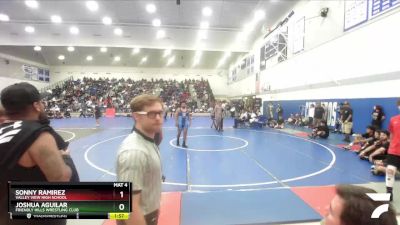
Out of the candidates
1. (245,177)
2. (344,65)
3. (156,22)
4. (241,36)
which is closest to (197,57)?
(241,36)

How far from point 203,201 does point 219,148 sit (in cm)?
506

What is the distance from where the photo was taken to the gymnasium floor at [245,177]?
4.13 meters

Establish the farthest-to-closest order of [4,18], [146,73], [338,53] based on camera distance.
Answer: [146,73] < [4,18] < [338,53]

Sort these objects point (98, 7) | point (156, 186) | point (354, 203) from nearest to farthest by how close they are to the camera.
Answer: point (354, 203)
point (156, 186)
point (98, 7)

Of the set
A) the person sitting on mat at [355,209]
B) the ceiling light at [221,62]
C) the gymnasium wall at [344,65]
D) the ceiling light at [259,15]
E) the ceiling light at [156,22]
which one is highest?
the ceiling light at [259,15]

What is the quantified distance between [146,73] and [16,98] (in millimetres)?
37754

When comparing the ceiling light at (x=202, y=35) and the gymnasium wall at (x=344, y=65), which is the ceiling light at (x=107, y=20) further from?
the gymnasium wall at (x=344, y=65)

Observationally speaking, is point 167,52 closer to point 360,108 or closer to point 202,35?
point 202,35

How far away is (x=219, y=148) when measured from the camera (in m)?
9.62

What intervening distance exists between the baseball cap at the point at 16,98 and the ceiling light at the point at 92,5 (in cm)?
1791

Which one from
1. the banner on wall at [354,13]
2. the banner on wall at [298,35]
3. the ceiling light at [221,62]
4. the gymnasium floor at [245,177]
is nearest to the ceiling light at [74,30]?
the gymnasium floor at [245,177]

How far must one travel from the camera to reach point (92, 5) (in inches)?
683

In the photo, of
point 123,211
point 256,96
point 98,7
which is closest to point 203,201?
point 123,211

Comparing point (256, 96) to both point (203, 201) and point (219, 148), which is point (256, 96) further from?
point (203, 201)
